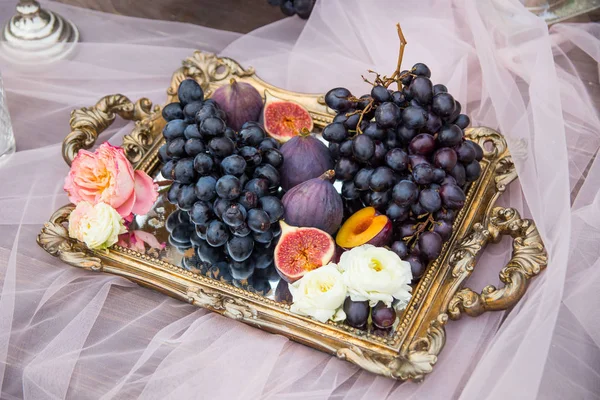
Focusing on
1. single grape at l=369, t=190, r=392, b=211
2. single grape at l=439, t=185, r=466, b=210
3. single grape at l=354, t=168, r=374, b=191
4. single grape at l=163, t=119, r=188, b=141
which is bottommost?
single grape at l=163, t=119, r=188, b=141

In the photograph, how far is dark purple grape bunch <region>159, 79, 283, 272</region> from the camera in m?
0.95

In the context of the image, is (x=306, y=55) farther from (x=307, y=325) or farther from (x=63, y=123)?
(x=307, y=325)

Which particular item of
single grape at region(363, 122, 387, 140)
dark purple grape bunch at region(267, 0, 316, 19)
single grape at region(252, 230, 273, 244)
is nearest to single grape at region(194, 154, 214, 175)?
single grape at region(252, 230, 273, 244)

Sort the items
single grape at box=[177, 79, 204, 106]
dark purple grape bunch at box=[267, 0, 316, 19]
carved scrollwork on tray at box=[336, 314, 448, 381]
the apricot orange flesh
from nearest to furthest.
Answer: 1. carved scrollwork on tray at box=[336, 314, 448, 381]
2. the apricot orange flesh
3. single grape at box=[177, 79, 204, 106]
4. dark purple grape bunch at box=[267, 0, 316, 19]

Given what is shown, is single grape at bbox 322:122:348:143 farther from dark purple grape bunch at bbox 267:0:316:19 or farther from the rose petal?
dark purple grape bunch at bbox 267:0:316:19

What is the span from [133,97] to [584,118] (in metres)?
0.81

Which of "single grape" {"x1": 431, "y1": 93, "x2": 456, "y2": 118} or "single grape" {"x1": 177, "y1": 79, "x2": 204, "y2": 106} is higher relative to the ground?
"single grape" {"x1": 431, "y1": 93, "x2": 456, "y2": 118}

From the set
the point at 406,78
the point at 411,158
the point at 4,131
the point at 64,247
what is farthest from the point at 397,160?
the point at 4,131

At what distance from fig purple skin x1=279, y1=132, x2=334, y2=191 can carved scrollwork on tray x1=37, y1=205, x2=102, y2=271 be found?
11.9 inches

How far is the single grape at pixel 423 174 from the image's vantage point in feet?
3.05

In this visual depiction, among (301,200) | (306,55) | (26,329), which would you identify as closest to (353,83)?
(306,55)

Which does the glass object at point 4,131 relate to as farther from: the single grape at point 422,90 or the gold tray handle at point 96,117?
the single grape at point 422,90

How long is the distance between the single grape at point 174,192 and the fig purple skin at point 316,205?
158mm

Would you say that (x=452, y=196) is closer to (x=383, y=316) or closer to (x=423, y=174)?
(x=423, y=174)
